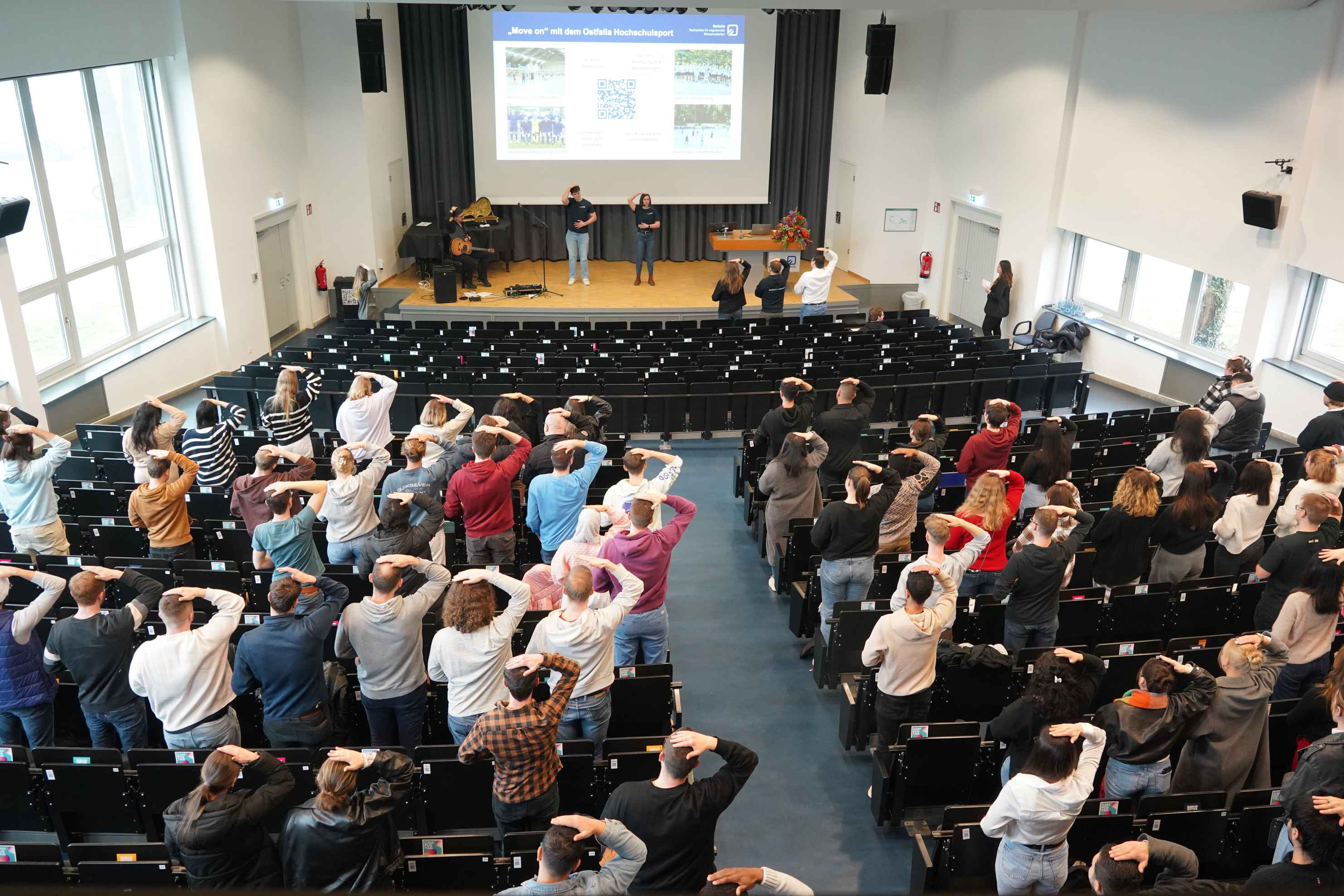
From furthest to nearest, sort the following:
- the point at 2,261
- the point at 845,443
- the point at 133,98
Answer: the point at 133,98, the point at 2,261, the point at 845,443

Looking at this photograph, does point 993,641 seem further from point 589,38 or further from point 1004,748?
point 589,38

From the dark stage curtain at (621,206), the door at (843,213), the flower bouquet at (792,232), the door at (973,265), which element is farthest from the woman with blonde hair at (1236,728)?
the dark stage curtain at (621,206)

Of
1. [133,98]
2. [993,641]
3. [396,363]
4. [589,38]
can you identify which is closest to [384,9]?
[589,38]

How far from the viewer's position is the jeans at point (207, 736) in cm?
470

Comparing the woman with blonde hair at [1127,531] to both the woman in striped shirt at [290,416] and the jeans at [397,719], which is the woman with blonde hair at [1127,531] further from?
the woman in striped shirt at [290,416]

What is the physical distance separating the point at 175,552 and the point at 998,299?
475 inches

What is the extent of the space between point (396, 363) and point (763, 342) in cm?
464

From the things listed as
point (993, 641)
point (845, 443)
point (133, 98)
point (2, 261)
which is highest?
point (133, 98)

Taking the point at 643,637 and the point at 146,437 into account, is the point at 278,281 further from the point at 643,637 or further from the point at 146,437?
the point at 643,637

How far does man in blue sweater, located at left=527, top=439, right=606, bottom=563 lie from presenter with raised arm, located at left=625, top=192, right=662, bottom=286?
11.0 meters

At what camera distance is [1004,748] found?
17.1 feet

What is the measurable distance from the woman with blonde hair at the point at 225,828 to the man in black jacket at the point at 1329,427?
8.03 meters

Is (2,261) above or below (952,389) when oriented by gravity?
above

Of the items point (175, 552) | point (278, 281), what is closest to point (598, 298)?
point (278, 281)
